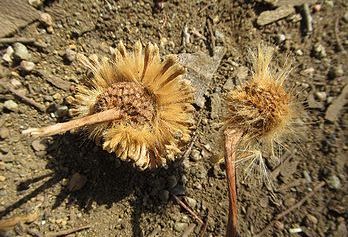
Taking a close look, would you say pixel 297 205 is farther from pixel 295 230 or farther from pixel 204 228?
pixel 204 228

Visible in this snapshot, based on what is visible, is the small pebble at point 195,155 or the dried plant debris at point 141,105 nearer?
the dried plant debris at point 141,105

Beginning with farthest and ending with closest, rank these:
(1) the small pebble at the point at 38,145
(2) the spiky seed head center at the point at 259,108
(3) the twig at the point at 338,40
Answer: (3) the twig at the point at 338,40 < (1) the small pebble at the point at 38,145 < (2) the spiky seed head center at the point at 259,108

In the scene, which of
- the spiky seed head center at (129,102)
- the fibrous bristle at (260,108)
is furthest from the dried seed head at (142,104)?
the fibrous bristle at (260,108)

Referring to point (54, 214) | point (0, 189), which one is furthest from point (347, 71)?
point (0, 189)

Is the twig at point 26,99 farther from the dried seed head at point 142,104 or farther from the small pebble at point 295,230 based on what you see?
the small pebble at point 295,230

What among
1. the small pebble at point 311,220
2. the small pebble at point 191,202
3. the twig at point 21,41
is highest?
the twig at point 21,41

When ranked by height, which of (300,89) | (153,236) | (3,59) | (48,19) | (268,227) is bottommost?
(153,236)

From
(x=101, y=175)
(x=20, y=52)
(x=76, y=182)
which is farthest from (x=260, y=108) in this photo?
(x=20, y=52)

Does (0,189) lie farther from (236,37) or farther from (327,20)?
(327,20)
